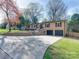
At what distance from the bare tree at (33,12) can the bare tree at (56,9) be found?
5.20m

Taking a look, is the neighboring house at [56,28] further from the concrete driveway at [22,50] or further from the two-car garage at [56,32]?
the concrete driveway at [22,50]

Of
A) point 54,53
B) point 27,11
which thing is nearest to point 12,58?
point 54,53

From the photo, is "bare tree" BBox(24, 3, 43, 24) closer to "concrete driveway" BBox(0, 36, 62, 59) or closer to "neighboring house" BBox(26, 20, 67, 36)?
"neighboring house" BBox(26, 20, 67, 36)

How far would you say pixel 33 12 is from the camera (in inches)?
1957

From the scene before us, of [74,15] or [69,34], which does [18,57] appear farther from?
[74,15]

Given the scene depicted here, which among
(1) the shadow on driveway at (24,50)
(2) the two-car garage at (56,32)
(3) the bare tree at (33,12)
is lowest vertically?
(2) the two-car garage at (56,32)

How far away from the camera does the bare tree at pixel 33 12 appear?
4775 centimetres

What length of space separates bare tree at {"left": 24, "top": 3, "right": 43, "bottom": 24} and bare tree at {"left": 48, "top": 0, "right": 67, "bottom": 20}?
5.20m

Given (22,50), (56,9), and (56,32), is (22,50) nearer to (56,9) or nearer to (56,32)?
(56,32)

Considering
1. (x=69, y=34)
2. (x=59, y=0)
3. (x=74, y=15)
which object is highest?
(x=59, y=0)

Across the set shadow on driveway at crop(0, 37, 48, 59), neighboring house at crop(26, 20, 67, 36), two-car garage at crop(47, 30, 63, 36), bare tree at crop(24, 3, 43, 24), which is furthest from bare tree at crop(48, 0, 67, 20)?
shadow on driveway at crop(0, 37, 48, 59)

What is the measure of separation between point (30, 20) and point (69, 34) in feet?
83.4

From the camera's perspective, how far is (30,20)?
50562mm

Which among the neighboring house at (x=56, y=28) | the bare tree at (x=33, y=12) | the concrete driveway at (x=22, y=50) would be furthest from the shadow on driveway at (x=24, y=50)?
the bare tree at (x=33, y=12)
